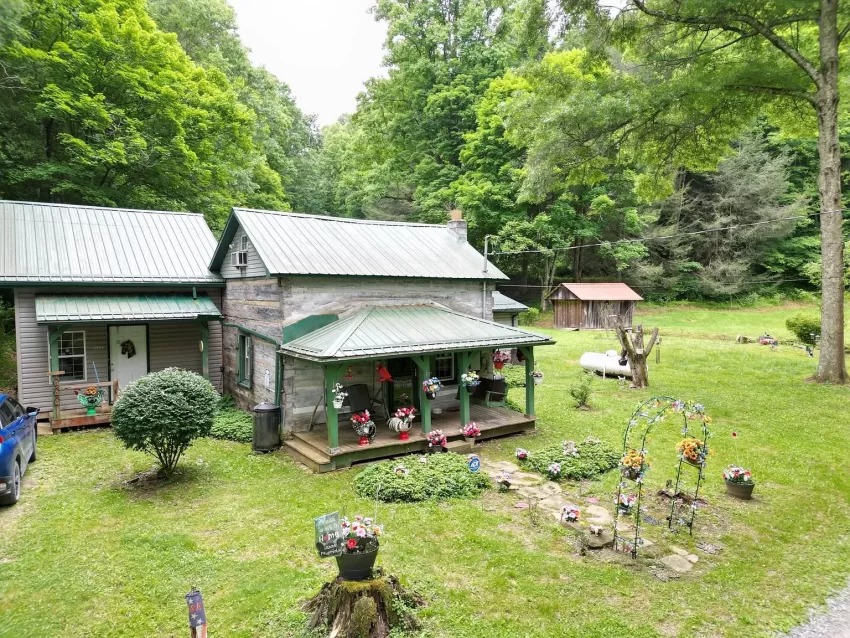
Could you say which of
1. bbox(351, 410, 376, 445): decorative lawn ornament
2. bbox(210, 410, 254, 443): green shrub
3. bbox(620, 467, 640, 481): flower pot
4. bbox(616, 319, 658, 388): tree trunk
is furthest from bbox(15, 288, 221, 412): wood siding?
bbox(616, 319, 658, 388): tree trunk

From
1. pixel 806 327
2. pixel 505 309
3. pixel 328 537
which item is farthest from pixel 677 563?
pixel 806 327

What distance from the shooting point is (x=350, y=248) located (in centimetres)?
1286

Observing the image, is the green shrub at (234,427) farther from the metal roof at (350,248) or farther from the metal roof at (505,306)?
the metal roof at (505,306)

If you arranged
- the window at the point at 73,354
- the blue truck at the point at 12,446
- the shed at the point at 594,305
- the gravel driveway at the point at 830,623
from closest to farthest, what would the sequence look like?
the gravel driveway at the point at 830,623 → the blue truck at the point at 12,446 → the window at the point at 73,354 → the shed at the point at 594,305

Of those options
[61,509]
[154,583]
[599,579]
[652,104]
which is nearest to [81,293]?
[61,509]

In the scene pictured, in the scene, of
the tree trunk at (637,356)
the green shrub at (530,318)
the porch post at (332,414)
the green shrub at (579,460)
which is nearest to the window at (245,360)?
the porch post at (332,414)

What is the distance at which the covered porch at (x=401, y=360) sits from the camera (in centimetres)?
947

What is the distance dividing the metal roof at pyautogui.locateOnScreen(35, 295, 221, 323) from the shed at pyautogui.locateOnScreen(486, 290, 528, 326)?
33.2 ft

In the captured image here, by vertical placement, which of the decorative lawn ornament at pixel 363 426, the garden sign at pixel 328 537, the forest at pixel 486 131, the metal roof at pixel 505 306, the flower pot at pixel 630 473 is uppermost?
the forest at pixel 486 131

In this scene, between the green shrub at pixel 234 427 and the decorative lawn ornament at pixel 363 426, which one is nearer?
the decorative lawn ornament at pixel 363 426

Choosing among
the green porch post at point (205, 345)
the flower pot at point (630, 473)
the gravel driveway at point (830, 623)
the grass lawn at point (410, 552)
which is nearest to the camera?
the gravel driveway at point (830, 623)

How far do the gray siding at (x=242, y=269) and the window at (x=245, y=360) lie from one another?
1.70m

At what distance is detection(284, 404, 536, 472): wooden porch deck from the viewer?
9469 millimetres

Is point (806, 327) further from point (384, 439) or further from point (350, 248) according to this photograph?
point (384, 439)
